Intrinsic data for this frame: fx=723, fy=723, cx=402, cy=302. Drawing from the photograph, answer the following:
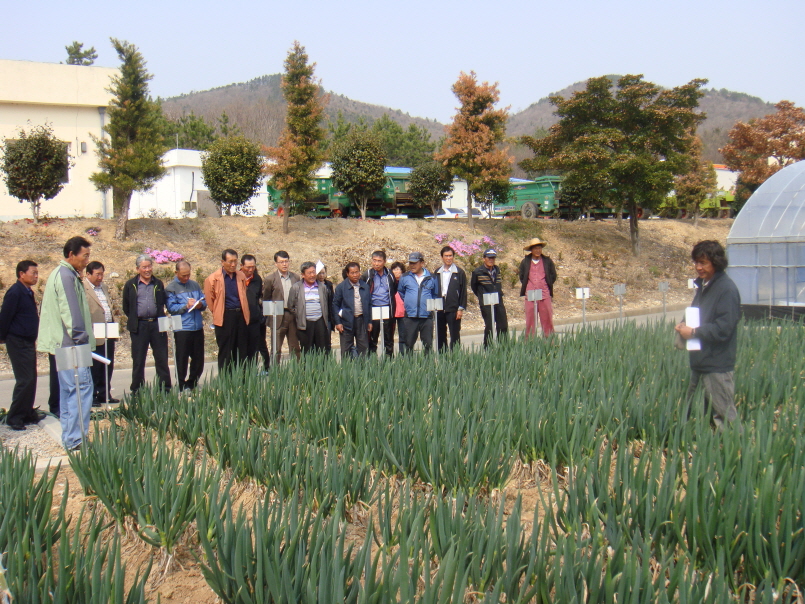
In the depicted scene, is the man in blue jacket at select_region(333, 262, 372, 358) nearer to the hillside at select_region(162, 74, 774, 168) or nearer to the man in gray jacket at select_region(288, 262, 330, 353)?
the man in gray jacket at select_region(288, 262, 330, 353)

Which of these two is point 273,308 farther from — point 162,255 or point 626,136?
point 626,136

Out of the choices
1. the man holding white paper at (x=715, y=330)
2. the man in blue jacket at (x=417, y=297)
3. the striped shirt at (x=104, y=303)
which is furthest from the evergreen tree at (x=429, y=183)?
the man holding white paper at (x=715, y=330)

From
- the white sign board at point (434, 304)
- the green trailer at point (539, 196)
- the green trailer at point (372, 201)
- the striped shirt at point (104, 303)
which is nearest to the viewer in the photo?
the striped shirt at point (104, 303)

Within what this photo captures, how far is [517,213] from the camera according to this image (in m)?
28.0

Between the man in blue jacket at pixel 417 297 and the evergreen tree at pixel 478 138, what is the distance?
1049 cm

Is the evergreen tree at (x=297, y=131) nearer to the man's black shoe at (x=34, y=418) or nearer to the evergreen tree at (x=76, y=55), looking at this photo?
the man's black shoe at (x=34, y=418)

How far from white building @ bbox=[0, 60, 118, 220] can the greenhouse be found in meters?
17.5

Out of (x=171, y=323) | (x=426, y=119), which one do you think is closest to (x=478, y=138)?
(x=171, y=323)

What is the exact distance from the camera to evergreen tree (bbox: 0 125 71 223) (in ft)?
47.8

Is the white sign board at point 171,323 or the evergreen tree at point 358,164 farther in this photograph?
the evergreen tree at point 358,164

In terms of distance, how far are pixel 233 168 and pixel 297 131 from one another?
200cm

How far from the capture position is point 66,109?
72.9ft

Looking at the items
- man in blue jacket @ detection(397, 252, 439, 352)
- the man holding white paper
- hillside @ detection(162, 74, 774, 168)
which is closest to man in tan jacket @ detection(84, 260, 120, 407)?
man in blue jacket @ detection(397, 252, 439, 352)

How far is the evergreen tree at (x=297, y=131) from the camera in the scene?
642 inches
